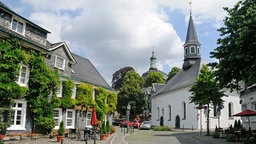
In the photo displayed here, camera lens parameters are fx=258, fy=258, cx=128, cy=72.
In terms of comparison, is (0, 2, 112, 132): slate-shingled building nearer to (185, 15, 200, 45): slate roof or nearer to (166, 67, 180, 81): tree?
(185, 15, 200, 45): slate roof

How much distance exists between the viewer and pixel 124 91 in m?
60.7

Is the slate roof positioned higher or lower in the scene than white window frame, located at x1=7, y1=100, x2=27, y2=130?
higher

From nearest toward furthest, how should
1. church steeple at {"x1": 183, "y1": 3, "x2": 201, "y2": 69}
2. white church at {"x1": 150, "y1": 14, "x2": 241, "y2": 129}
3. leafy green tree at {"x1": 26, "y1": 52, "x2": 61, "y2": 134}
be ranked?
leafy green tree at {"x1": 26, "y1": 52, "x2": 61, "y2": 134} → white church at {"x1": 150, "y1": 14, "x2": 241, "y2": 129} → church steeple at {"x1": 183, "y1": 3, "x2": 201, "y2": 69}

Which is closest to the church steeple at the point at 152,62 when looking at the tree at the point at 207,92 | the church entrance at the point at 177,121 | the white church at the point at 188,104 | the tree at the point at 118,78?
the tree at the point at 118,78

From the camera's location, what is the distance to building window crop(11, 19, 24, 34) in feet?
69.7

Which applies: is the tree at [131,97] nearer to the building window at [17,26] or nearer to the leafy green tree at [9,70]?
the building window at [17,26]

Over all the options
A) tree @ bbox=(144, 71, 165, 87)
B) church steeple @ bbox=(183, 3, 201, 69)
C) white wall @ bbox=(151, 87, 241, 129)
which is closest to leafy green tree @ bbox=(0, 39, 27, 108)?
white wall @ bbox=(151, 87, 241, 129)

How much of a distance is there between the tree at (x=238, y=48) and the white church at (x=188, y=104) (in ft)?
81.5

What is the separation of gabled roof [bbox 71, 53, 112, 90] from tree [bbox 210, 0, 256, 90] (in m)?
18.7

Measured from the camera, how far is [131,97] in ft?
198

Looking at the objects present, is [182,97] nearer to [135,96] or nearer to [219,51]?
[135,96]

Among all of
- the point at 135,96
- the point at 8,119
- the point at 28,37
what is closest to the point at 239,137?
the point at 8,119

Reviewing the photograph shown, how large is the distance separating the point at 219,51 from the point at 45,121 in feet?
49.8

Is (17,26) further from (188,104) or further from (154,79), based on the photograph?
(154,79)
